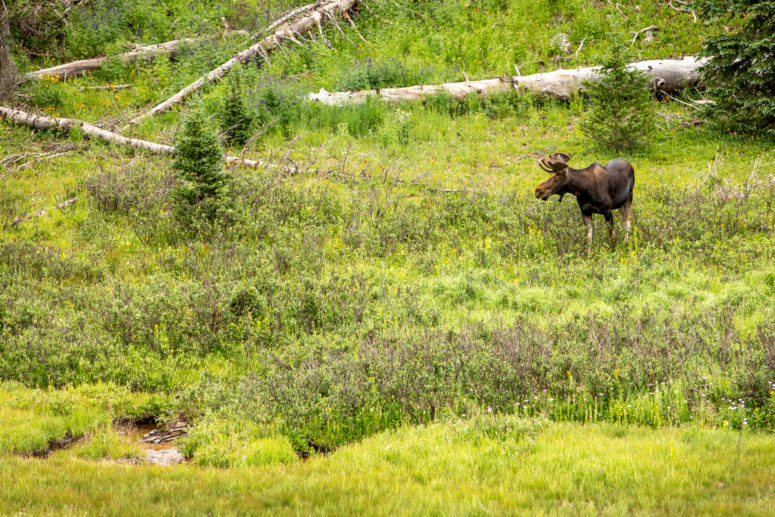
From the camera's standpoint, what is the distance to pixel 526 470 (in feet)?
17.7

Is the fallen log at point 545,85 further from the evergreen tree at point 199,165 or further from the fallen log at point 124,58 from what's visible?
the evergreen tree at point 199,165

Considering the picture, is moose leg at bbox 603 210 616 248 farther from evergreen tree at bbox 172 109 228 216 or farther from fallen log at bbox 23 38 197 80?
fallen log at bbox 23 38 197 80

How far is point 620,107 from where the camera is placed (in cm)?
1712

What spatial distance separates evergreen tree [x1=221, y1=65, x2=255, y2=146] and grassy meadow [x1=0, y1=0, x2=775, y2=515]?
90 centimetres

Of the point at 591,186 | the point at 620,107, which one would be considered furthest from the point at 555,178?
the point at 620,107

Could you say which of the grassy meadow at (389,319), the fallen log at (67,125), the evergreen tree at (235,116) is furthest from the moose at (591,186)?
the fallen log at (67,125)

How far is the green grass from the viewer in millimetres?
4766

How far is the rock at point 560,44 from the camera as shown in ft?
76.3

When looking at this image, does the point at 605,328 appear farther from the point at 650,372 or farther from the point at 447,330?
the point at 447,330

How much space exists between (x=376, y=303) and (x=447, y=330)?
1.64m

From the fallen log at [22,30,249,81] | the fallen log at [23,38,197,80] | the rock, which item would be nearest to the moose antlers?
the rock

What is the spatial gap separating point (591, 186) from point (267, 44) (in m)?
15.5

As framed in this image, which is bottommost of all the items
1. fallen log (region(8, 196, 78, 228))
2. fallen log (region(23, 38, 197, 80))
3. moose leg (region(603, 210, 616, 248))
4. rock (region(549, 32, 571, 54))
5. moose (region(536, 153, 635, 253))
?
moose leg (region(603, 210, 616, 248))

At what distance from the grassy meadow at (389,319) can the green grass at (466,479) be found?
0.09ft
